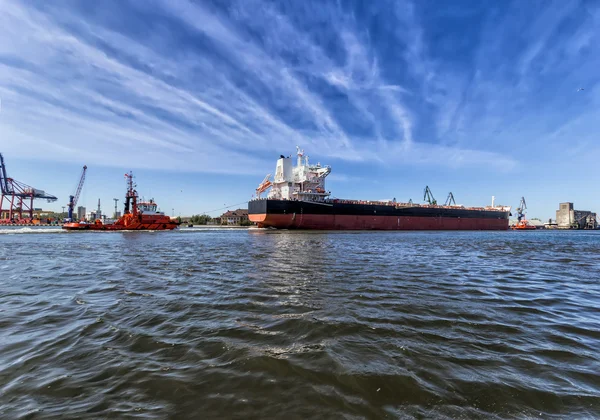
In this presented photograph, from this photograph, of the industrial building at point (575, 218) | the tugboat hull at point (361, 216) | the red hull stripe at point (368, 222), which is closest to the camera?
the tugboat hull at point (361, 216)

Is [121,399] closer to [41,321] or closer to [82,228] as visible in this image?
[41,321]

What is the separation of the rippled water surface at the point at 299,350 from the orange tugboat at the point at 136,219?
3765 cm

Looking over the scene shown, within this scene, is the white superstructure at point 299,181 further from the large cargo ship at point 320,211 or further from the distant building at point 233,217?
the distant building at point 233,217

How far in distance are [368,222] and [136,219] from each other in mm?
35618

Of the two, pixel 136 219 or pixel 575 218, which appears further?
pixel 575 218

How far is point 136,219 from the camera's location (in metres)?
40.7

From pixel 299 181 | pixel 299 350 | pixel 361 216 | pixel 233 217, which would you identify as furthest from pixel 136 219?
pixel 233 217

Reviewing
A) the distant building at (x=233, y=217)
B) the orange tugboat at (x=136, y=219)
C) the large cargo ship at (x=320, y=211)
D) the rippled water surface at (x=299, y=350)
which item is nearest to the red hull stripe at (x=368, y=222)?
the large cargo ship at (x=320, y=211)

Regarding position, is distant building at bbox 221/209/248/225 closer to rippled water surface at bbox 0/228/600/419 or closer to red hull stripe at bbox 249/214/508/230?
red hull stripe at bbox 249/214/508/230

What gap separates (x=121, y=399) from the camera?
95.7 inches

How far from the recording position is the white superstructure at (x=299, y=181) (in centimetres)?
4216

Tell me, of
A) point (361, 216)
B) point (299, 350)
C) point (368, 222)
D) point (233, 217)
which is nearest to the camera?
point (299, 350)

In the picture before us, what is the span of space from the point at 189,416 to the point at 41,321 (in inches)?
161

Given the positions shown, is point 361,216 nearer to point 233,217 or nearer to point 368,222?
point 368,222
